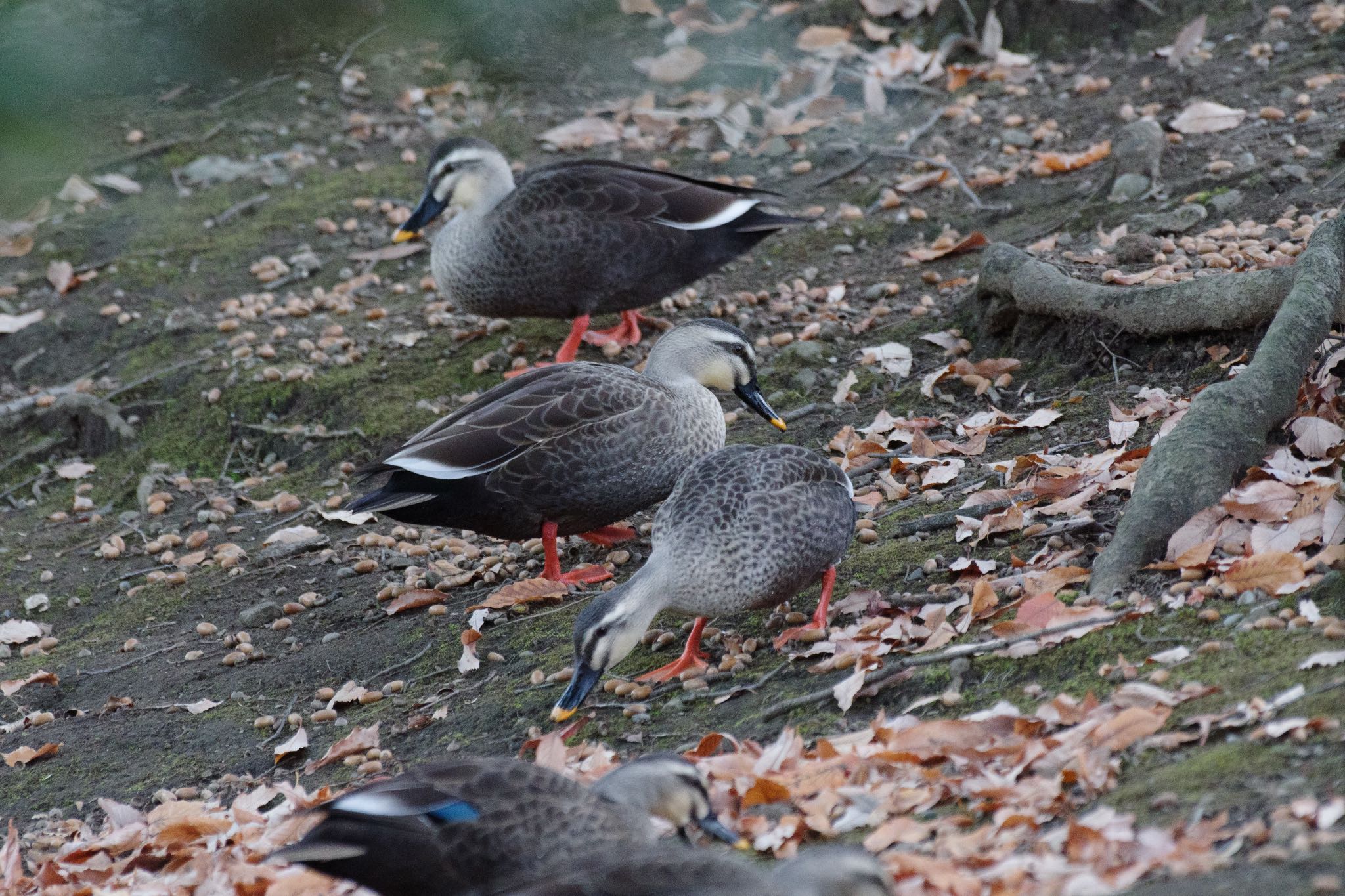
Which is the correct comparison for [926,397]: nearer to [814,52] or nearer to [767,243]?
[767,243]

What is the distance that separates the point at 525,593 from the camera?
491 cm

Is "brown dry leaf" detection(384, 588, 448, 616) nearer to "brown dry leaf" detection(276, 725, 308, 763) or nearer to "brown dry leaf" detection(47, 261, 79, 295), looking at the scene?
"brown dry leaf" detection(276, 725, 308, 763)

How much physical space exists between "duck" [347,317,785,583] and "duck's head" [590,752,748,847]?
2.05 m

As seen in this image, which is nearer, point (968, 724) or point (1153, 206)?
point (968, 724)

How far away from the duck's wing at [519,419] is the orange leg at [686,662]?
1044mm

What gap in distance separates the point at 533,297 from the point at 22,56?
119 inches

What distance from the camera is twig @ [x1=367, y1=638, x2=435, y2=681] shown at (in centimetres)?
474

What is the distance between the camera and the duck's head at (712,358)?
208 inches

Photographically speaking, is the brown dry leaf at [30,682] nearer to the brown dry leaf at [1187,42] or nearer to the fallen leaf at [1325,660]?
the fallen leaf at [1325,660]

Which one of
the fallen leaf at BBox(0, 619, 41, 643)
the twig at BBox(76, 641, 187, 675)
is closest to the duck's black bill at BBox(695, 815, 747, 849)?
the twig at BBox(76, 641, 187, 675)

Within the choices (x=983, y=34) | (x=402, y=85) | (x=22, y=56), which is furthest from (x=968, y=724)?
(x=402, y=85)

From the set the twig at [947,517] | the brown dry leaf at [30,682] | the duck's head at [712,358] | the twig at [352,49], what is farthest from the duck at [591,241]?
the twig at [352,49]

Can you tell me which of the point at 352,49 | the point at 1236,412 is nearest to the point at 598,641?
the point at 1236,412

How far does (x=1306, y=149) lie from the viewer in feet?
20.9
